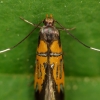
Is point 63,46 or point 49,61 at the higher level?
point 63,46

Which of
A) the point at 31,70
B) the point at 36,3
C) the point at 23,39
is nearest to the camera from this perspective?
the point at 36,3

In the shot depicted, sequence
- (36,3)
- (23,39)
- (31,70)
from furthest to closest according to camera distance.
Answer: (31,70), (23,39), (36,3)

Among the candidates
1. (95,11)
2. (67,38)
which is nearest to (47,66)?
(67,38)

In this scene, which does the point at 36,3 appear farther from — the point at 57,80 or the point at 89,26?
the point at 57,80

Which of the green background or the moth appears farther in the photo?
the moth

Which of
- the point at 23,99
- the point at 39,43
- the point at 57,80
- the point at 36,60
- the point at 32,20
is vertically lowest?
the point at 23,99

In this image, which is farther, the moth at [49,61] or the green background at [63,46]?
the moth at [49,61]

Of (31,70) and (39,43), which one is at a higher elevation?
(39,43)

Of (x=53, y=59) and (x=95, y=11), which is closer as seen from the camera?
(x=95, y=11)
